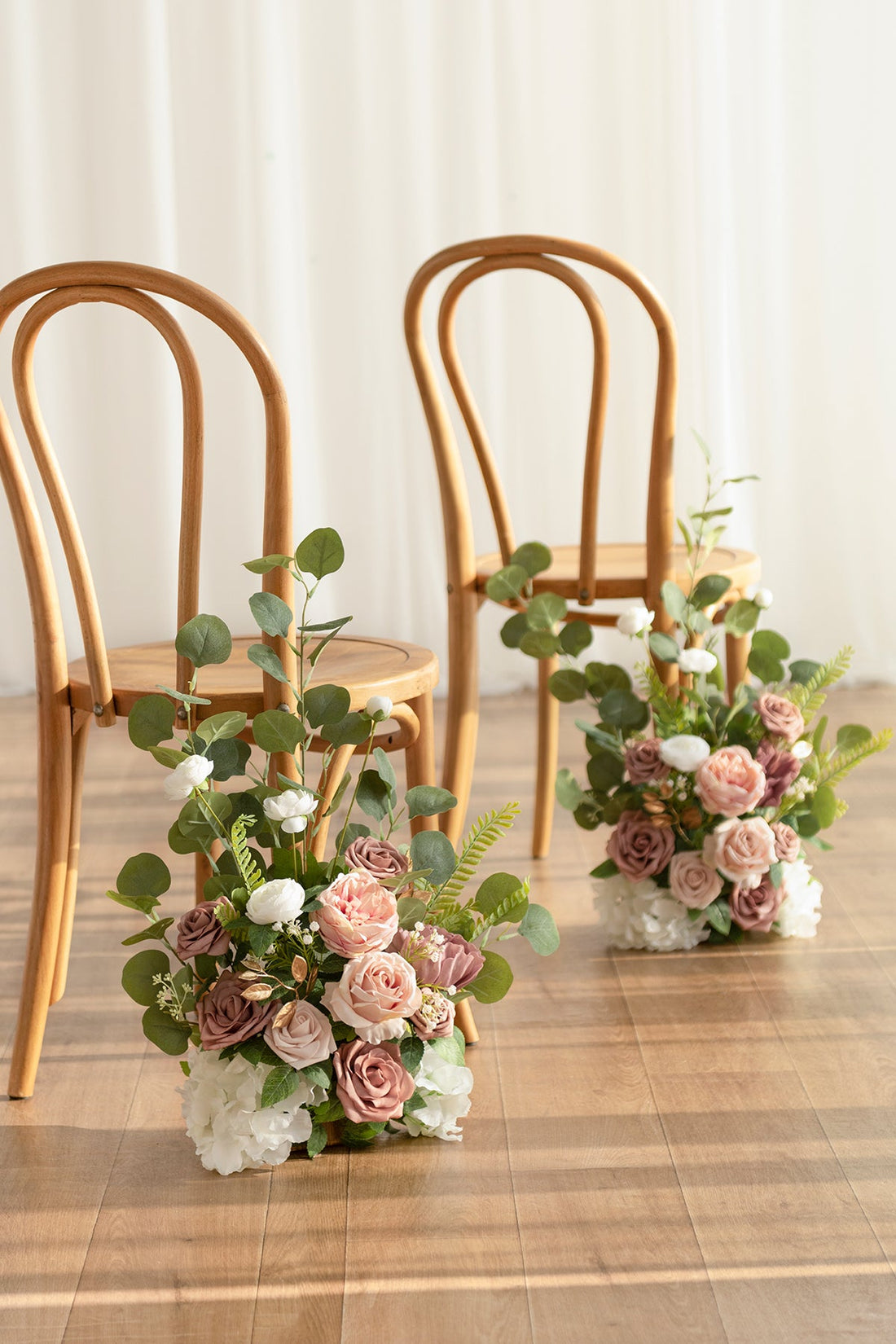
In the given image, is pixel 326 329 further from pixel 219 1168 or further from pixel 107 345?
pixel 219 1168

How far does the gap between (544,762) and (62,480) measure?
994 millimetres

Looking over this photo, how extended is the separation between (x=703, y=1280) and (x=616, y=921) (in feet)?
2.34

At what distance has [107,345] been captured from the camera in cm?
335

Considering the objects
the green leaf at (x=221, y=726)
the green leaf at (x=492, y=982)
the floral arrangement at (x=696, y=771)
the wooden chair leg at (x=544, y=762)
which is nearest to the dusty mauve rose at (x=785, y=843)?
the floral arrangement at (x=696, y=771)

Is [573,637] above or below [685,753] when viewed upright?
above

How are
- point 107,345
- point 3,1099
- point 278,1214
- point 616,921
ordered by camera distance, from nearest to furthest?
point 278,1214
point 3,1099
point 616,921
point 107,345

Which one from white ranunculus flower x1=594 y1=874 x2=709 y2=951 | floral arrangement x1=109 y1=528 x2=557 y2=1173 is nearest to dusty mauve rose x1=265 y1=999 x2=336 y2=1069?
floral arrangement x1=109 y1=528 x2=557 y2=1173

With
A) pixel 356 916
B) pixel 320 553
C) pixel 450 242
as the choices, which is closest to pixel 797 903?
pixel 356 916

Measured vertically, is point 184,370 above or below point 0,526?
above

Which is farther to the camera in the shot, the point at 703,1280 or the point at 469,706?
the point at 469,706

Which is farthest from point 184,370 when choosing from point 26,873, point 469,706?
point 26,873

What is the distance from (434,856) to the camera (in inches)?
55.7

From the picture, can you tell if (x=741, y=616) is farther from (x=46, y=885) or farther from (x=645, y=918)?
(x=46, y=885)

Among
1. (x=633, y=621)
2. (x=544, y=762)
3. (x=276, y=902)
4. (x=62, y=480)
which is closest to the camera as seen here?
(x=276, y=902)
